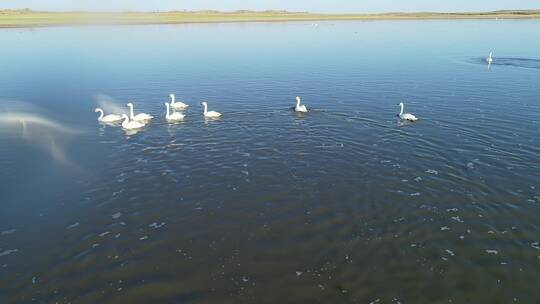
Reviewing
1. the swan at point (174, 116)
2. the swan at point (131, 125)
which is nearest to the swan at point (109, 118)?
the swan at point (131, 125)

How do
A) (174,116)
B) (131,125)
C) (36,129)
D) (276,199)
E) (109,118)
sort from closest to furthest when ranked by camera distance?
1. (276,199)
2. (131,125)
3. (36,129)
4. (109,118)
5. (174,116)

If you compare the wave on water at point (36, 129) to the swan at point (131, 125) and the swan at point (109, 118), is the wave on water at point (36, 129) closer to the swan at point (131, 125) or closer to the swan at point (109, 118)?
the swan at point (109, 118)

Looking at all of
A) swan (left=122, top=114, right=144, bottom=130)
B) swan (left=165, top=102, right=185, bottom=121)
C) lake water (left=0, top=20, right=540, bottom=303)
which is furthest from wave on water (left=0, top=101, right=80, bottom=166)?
swan (left=165, top=102, right=185, bottom=121)

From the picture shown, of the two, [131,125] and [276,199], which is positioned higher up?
[131,125]

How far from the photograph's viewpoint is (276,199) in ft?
63.2

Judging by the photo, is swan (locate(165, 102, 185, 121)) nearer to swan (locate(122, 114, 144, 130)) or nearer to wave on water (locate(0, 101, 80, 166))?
swan (locate(122, 114, 144, 130))

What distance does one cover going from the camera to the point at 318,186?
2045 centimetres

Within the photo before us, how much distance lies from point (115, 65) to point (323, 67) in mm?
26546

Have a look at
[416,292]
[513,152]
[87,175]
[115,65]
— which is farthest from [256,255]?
[115,65]

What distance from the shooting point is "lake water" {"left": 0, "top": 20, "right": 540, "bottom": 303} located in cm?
1389

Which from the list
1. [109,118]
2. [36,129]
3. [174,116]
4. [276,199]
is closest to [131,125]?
[109,118]

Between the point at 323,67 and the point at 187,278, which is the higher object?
the point at 323,67

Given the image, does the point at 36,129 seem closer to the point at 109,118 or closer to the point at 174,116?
the point at 109,118

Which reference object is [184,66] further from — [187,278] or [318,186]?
[187,278]
